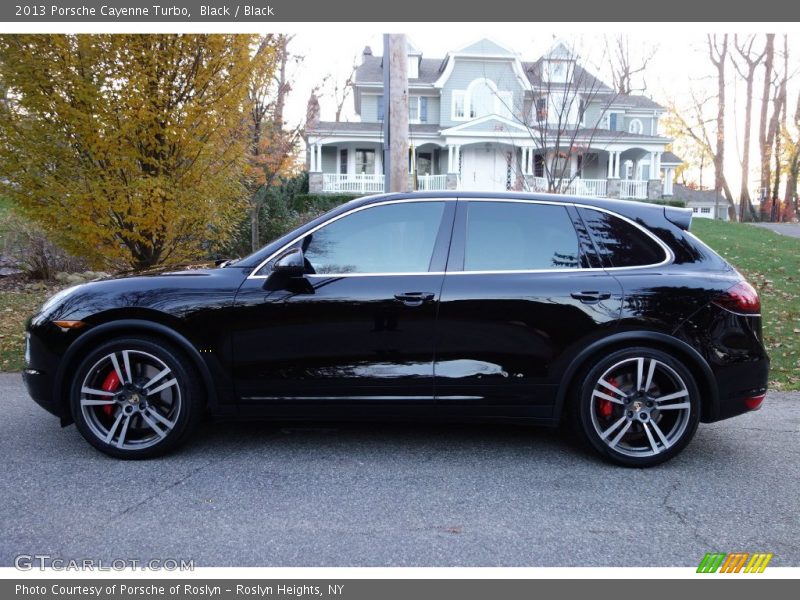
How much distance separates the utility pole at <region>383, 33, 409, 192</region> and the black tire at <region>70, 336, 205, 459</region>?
13.9 ft

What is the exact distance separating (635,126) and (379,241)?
35.6 meters

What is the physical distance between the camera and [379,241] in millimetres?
3998

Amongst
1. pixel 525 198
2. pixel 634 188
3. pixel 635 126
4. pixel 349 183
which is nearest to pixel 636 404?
pixel 525 198

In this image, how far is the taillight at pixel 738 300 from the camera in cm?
383

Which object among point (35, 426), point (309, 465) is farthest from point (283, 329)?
point (35, 426)

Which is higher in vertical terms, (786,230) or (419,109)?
(419,109)

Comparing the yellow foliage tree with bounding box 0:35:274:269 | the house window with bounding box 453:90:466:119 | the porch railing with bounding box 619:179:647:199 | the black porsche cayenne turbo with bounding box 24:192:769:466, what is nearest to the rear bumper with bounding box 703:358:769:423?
the black porsche cayenne turbo with bounding box 24:192:769:466

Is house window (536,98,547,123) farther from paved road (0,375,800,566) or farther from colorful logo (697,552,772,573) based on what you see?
colorful logo (697,552,772,573)

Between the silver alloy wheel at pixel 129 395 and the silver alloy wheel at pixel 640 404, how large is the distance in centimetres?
274

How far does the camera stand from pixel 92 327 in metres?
3.89

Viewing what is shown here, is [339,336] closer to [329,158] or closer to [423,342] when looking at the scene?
[423,342]

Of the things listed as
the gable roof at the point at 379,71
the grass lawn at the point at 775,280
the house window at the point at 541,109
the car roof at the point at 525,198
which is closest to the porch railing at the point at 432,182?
the gable roof at the point at 379,71

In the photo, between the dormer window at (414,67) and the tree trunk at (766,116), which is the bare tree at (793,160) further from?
the dormer window at (414,67)

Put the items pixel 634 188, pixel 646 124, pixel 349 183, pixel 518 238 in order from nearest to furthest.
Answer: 1. pixel 518 238
2. pixel 349 183
3. pixel 634 188
4. pixel 646 124
